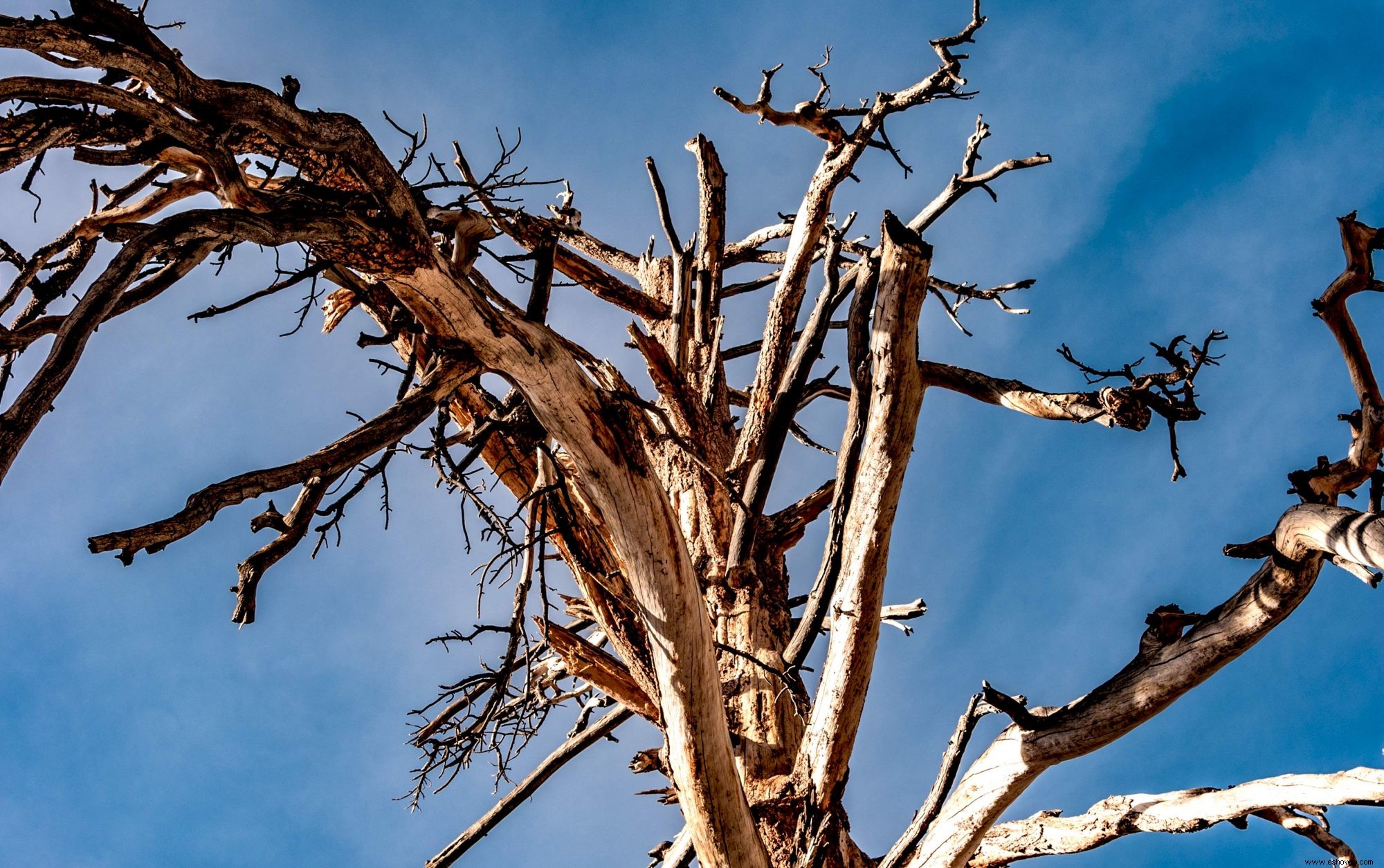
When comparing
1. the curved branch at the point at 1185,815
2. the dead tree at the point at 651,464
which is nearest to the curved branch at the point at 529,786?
the dead tree at the point at 651,464

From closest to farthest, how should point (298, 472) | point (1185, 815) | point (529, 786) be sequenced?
point (298, 472) → point (1185, 815) → point (529, 786)

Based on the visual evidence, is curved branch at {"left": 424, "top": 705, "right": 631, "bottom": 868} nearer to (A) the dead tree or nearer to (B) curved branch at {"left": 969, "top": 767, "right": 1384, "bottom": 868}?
(A) the dead tree

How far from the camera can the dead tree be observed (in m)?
2.63

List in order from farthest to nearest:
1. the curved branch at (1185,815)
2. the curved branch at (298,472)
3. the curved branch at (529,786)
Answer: the curved branch at (529,786), the curved branch at (1185,815), the curved branch at (298,472)

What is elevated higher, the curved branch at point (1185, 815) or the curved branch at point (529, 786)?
the curved branch at point (529, 786)

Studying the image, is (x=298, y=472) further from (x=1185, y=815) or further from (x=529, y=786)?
(x=1185, y=815)

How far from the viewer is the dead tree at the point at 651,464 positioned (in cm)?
263

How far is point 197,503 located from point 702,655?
1.66 metres

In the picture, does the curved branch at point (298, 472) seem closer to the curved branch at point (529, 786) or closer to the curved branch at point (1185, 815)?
the curved branch at point (529, 786)

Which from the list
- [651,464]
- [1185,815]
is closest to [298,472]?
[651,464]

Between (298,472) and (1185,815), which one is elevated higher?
(298,472)

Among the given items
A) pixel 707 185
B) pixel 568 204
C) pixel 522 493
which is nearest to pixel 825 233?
pixel 707 185

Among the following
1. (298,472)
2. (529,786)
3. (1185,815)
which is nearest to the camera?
(298,472)

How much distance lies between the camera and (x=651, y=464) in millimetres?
3697
